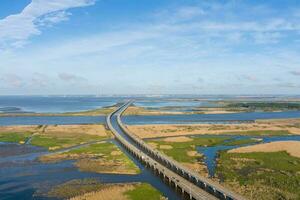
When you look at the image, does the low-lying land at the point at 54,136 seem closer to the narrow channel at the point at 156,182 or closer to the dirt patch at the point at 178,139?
the dirt patch at the point at 178,139

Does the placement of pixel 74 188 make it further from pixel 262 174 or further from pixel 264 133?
pixel 264 133

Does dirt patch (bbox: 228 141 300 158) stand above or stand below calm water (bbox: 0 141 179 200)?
above

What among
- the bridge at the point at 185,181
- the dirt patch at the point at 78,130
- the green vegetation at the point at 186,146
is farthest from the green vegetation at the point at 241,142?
the dirt patch at the point at 78,130

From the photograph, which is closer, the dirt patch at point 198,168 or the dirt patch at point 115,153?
the dirt patch at point 198,168

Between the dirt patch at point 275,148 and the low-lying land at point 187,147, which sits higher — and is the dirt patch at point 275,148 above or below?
above

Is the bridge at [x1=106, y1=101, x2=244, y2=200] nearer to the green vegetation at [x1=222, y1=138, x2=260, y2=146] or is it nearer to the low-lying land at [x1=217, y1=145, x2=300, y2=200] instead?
the low-lying land at [x1=217, y1=145, x2=300, y2=200]

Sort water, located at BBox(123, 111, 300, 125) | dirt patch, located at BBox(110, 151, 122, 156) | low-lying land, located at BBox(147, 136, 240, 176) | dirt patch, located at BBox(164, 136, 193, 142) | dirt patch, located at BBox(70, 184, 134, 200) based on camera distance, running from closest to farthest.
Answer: dirt patch, located at BBox(70, 184, 134, 200) < low-lying land, located at BBox(147, 136, 240, 176) < dirt patch, located at BBox(110, 151, 122, 156) < dirt patch, located at BBox(164, 136, 193, 142) < water, located at BBox(123, 111, 300, 125)

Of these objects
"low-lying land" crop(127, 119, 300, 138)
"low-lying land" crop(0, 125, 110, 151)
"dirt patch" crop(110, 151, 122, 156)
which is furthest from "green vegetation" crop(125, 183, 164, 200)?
"low-lying land" crop(127, 119, 300, 138)

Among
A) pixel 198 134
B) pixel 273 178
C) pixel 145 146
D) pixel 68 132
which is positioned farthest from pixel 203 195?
pixel 68 132
